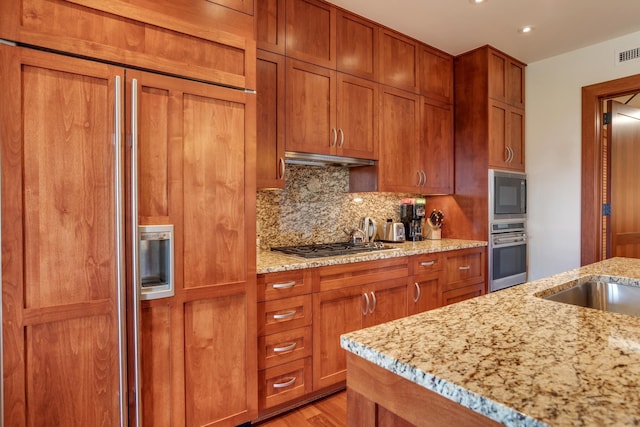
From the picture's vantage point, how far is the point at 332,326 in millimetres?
2258

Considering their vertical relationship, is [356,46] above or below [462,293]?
above

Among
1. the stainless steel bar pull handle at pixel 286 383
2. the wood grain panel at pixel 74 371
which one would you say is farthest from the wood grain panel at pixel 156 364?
the stainless steel bar pull handle at pixel 286 383

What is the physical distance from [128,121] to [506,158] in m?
3.21

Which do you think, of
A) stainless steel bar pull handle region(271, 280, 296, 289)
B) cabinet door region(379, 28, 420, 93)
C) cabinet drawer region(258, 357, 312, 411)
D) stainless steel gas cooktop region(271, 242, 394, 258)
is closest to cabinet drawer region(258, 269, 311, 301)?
→ stainless steel bar pull handle region(271, 280, 296, 289)

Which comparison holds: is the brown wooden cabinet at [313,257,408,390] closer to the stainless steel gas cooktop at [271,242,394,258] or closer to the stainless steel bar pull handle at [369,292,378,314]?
the stainless steel bar pull handle at [369,292,378,314]

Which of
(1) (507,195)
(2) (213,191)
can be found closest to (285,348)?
(2) (213,191)

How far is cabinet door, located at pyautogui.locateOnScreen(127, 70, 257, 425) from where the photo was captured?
1588 millimetres

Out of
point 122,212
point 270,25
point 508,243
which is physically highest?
point 270,25

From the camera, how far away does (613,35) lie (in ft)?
9.79

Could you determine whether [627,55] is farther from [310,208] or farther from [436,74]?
[310,208]

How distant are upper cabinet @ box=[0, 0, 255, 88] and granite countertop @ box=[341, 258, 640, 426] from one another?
A: 1.46m

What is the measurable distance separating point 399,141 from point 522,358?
2494 millimetres

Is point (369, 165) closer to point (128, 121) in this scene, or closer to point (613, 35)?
point (128, 121)

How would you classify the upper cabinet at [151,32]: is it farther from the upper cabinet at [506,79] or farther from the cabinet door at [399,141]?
the upper cabinet at [506,79]
